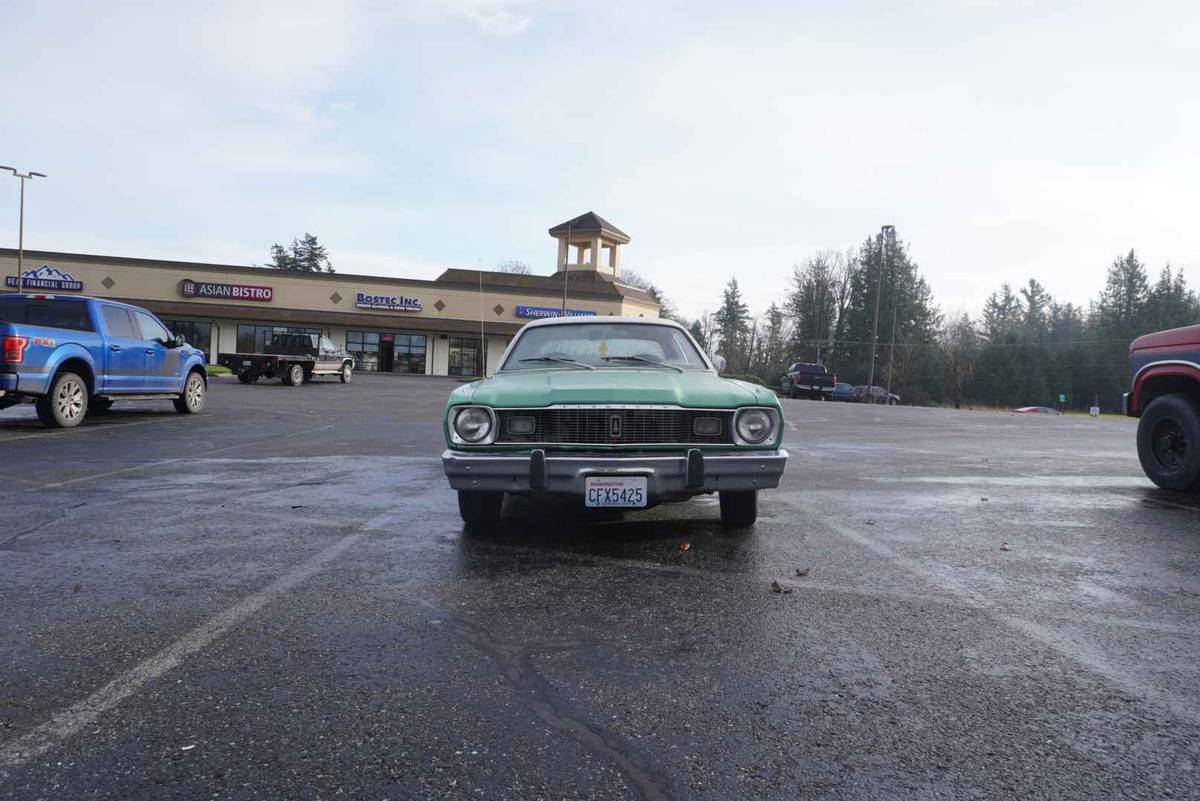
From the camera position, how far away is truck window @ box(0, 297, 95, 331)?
1167 centimetres

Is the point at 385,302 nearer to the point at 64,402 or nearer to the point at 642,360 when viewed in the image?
the point at 64,402

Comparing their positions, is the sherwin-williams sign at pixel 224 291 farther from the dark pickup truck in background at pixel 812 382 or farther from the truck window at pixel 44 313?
the truck window at pixel 44 313

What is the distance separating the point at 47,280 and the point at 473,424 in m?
51.6

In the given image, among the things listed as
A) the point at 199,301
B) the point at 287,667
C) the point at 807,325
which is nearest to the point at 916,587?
the point at 287,667

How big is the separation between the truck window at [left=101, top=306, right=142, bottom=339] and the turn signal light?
1722 millimetres

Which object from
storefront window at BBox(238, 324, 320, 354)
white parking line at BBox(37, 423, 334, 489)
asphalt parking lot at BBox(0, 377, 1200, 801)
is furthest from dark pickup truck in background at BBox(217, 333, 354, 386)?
asphalt parking lot at BBox(0, 377, 1200, 801)

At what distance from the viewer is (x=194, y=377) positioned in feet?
48.0

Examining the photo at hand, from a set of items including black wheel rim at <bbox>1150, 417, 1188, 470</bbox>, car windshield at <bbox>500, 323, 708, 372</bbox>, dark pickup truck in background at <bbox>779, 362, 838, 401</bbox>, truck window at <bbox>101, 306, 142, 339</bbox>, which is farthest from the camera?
dark pickup truck in background at <bbox>779, 362, 838, 401</bbox>

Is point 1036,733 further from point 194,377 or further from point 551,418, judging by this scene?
point 194,377

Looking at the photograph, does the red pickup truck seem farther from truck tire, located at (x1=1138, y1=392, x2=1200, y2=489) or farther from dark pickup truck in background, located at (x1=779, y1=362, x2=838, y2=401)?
dark pickup truck in background, located at (x1=779, y1=362, x2=838, y2=401)

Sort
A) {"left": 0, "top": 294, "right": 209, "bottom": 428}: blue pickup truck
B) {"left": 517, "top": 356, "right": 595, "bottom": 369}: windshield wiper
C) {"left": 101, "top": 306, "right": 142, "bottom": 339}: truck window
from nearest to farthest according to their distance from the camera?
{"left": 517, "top": 356, "right": 595, "bottom": 369}: windshield wiper < {"left": 0, "top": 294, "right": 209, "bottom": 428}: blue pickup truck < {"left": 101, "top": 306, "right": 142, "bottom": 339}: truck window

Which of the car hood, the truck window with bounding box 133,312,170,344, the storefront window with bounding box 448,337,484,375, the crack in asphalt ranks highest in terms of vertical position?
the storefront window with bounding box 448,337,484,375

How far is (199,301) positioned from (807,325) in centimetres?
5302

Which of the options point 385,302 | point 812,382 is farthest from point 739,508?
point 385,302
